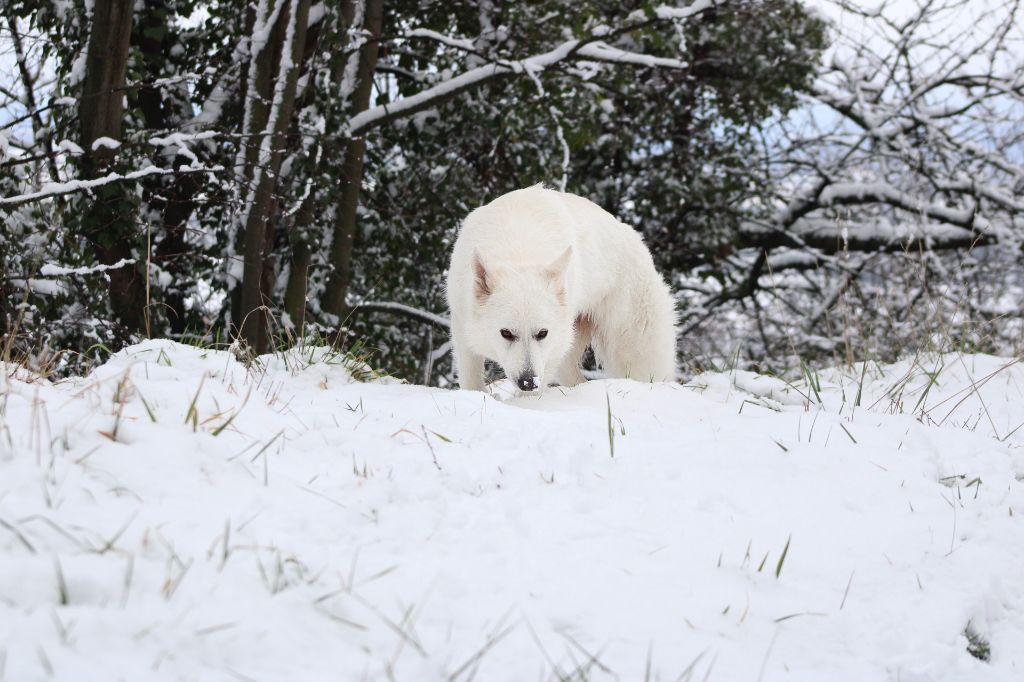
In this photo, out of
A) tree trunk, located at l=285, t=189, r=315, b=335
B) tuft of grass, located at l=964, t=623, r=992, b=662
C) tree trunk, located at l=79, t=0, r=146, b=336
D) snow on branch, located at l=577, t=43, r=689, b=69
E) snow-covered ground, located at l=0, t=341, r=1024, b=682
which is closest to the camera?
snow-covered ground, located at l=0, t=341, r=1024, b=682

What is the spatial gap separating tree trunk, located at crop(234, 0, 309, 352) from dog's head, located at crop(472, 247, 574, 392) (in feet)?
8.79

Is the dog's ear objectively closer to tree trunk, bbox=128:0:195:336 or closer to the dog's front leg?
the dog's front leg

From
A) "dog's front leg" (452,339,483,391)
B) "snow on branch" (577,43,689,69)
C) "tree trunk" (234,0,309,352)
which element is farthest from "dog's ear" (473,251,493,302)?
"snow on branch" (577,43,689,69)

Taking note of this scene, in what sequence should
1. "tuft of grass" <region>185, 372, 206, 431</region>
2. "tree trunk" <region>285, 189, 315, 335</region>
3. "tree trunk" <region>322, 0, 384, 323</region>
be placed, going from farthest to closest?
"tree trunk" <region>322, 0, 384, 323</region> → "tree trunk" <region>285, 189, 315, 335</region> → "tuft of grass" <region>185, 372, 206, 431</region>

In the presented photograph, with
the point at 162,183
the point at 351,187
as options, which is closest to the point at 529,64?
the point at 351,187

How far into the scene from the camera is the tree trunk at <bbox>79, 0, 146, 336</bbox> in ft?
20.6

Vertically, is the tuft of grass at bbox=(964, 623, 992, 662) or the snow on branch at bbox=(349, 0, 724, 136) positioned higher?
the snow on branch at bbox=(349, 0, 724, 136)

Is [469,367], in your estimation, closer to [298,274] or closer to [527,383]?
[527,383]

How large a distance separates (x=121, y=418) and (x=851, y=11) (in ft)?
33.5

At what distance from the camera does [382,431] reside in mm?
3328

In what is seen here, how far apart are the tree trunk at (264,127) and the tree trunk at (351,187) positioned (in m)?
0.79

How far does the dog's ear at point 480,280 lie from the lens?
514cm

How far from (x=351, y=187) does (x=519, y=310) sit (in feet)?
13.3

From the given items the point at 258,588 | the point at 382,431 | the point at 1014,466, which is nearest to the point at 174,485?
the point at 258,588
